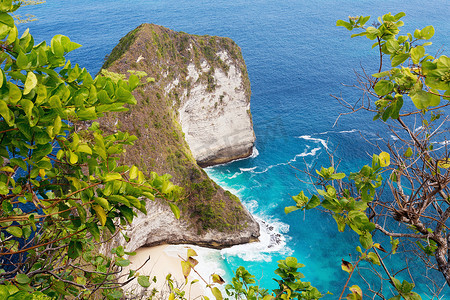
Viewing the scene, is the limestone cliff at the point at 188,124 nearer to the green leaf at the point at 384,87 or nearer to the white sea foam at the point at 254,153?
the white sea foam at the point at 254,153

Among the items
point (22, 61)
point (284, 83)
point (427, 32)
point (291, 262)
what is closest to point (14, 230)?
point (22, 61)

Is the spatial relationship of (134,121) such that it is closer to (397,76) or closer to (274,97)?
(397,76)

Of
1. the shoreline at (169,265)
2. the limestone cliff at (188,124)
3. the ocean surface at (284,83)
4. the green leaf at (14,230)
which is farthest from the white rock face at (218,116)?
the green leaf at (14,230)

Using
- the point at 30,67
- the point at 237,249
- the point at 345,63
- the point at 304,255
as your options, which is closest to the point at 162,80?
the point at 237,249

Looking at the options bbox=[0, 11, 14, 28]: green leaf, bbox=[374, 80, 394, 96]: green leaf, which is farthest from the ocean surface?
bbox=[0, 11, 14, 28]: green leaf

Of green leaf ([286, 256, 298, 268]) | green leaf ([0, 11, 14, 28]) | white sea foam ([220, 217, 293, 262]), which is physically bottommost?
white sea foam ([220, 217, 293, 262])

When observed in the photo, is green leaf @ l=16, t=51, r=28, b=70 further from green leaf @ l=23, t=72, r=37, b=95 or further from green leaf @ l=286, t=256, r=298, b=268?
green leaf @ l=286, t=256, r=298, b=268

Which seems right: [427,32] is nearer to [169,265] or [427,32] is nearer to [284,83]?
[169,265]
